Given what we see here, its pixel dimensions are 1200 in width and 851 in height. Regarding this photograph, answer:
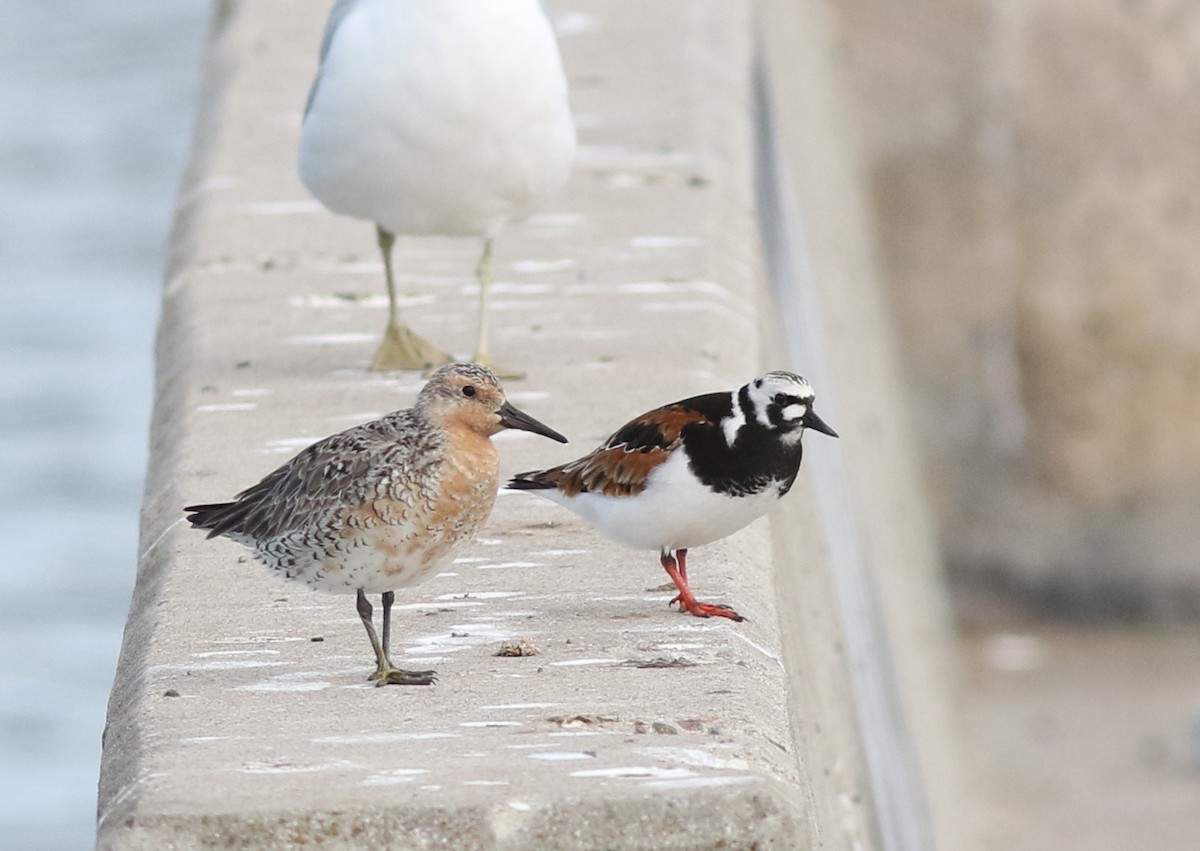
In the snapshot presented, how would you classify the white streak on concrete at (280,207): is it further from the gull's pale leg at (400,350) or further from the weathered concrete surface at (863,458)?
the weathered concrete surface at (863,458)

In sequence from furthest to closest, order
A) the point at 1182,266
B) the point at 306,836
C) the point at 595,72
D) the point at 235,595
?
the point at 1182,266
the point at 595,72
the point at 235,595
the point at 306,836

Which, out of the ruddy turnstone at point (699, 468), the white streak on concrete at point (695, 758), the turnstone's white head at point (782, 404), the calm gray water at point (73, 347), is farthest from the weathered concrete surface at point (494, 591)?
the calm gray water at point (73, 347)

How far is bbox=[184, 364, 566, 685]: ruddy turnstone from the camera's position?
3287mm

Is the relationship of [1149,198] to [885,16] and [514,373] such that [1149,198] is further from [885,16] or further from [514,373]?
[514,373]

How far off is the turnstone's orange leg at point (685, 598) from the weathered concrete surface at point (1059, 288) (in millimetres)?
6927

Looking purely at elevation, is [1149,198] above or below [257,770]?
below

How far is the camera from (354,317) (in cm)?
583

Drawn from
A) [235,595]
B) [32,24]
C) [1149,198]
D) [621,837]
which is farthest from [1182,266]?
[32,24]

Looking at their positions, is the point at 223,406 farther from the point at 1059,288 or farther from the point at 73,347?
the point at 73,347

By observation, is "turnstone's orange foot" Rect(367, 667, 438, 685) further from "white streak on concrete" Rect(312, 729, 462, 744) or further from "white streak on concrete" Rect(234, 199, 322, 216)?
"white streak on concrete" Rect(234, 199, 322, 216)

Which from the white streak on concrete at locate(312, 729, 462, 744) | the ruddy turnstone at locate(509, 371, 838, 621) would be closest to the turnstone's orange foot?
the white streak on concrete at locate(312, 729, 462, 744)

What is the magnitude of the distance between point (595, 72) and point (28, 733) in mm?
5187

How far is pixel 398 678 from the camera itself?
339 centimetres

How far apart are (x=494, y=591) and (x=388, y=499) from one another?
69 centimetres
